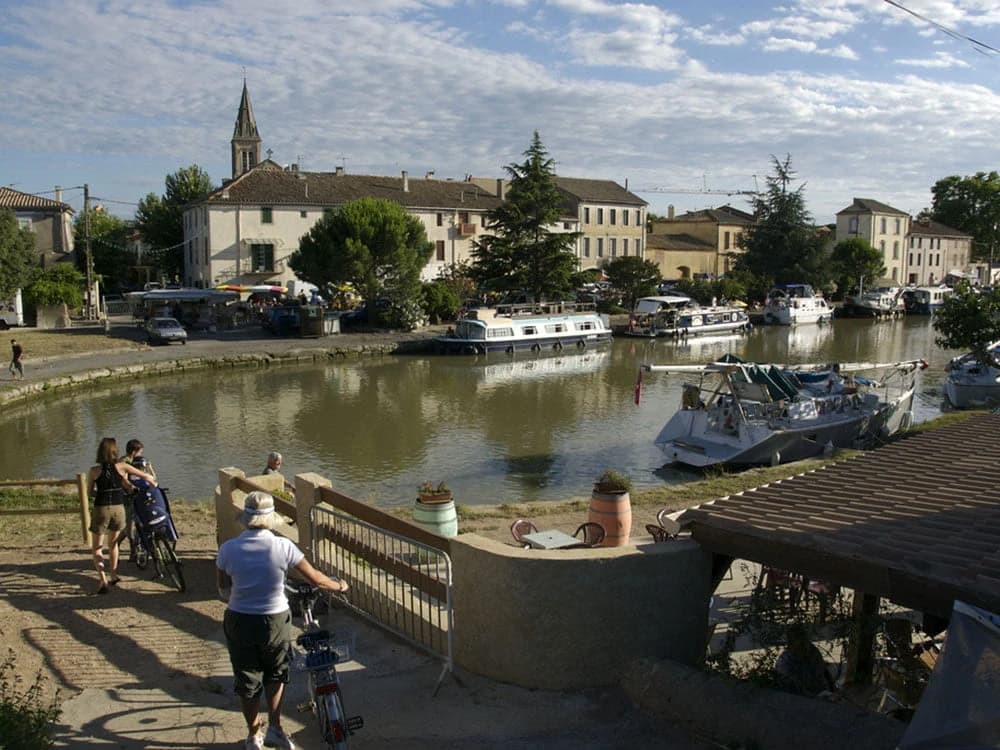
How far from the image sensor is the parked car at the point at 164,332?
139 feet

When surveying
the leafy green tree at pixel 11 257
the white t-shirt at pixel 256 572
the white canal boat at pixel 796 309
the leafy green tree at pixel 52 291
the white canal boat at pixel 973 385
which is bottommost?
the white canal boat at pixel 973 385

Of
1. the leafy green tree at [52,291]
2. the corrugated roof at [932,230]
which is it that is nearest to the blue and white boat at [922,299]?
the corrugated roof at [932,230]

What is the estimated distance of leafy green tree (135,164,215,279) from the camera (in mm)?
69625

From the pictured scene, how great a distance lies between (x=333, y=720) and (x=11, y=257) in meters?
42.2

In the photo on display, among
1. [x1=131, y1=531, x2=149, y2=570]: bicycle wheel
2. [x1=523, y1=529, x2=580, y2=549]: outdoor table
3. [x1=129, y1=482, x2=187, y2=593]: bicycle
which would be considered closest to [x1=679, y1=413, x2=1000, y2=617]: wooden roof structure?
[x1=523, y1=529, x2=580, y2=549]: outdoor table

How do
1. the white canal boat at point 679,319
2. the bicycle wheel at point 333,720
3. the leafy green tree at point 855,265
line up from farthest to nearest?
the leafy green tree at point 855,265 → the white canal boat at point 679,319 → the bicycle wheel at point 333,720

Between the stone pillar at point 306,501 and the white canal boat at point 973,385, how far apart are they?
89.4 ft

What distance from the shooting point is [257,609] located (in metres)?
5.59

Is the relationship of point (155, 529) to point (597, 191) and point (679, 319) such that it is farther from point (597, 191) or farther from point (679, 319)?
point (597, 191)

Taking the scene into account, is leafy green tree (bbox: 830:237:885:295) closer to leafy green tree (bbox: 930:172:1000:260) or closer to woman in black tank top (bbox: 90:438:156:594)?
leafy green tree (bbox: 930:172:1000:260)

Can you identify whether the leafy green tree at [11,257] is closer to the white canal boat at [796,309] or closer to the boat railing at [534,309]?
the boat railing at [534,309]

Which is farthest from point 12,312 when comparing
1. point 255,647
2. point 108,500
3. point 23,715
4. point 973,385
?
point 255,647

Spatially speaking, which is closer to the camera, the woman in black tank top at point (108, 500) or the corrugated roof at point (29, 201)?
the woman in black tank top at point (108, 500)

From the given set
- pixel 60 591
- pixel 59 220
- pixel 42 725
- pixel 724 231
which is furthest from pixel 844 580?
pixel 724 231
